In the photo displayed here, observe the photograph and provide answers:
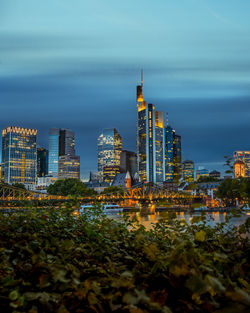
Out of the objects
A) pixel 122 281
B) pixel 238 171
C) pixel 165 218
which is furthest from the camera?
pixel 238 171

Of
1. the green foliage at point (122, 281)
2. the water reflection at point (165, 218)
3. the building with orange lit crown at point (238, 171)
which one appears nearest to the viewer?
the green foliage at point (122, 281)

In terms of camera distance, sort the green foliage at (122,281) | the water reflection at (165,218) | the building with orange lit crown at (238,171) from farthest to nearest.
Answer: the building with orange lit crown at (238,171) < the water reflection at (165,218) < the green foliage at (122,281)

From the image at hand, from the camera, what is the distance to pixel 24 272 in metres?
3.04

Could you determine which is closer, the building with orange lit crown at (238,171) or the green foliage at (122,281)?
the green foliage at (122,281)

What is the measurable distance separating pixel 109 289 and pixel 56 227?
8.59 ft

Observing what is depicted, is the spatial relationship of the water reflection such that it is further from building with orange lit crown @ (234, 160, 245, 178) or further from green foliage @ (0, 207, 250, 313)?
building with orange lit crown @ (234, 160, 245, 178)

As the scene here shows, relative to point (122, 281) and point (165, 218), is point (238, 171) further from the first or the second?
point (122, 281)

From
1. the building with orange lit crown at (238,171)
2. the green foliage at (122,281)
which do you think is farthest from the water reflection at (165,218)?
the building with orange lit crown at (238,171)

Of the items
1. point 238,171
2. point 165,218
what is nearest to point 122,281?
point 165,218

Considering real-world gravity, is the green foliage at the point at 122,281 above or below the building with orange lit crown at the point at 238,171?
below

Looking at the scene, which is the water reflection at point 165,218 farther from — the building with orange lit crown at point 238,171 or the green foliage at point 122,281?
the building with orange lit crown at point 238,171

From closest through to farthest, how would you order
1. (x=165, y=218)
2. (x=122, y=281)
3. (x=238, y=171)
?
(x=122, y=281)
(x=165, y=218)
(x=238, y=171)

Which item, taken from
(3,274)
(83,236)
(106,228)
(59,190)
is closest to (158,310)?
(3,274)

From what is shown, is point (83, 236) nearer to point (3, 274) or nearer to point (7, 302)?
point (3, 274)
